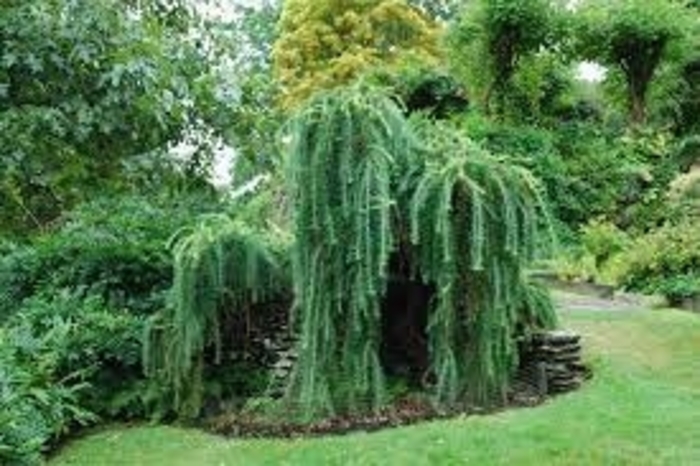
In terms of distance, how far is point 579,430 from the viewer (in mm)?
8477

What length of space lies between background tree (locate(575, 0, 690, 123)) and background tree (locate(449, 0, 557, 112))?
0.72 m

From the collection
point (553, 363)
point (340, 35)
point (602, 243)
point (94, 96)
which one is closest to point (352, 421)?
point (553, 363)

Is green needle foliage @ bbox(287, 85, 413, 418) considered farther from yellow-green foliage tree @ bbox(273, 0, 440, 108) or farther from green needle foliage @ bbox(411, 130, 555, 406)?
yellow-green foliage tree @ bbox(273, 0, 440, 108)

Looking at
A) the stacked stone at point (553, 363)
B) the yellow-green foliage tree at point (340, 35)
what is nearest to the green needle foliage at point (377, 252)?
the stacked stone at point (553, 363)

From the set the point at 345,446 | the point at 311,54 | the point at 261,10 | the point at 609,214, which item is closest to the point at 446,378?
the point at 345,446

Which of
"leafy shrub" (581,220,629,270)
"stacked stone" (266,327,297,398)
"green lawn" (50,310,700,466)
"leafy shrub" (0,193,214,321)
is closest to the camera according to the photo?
"green lawn" (50,310,700,466)

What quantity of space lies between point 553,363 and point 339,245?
6.51 ft

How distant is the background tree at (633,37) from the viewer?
2070cm

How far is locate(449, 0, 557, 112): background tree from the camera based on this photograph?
2019 cm

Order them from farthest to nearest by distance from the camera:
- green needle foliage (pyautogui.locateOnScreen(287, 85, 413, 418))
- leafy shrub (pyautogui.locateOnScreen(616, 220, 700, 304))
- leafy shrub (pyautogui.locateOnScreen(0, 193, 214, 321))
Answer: leafy shrub (pyautogui.locateOnScreen(616, 220, 700, 304))
leafy shrub (pyautogui.locateOnScreen(0, 193, 214, 321))
green needle foliage (pyautogui.locateOnScreen(287, 85, 413, 418))

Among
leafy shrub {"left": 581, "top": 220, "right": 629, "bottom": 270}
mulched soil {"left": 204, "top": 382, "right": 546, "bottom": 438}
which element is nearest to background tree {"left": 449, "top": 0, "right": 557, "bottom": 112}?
leafy shrub {"left": 581, "top": 220, "right": 629, "bottom": 270}

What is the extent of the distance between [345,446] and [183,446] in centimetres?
133

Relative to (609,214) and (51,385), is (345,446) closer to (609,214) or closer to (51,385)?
(51,385)

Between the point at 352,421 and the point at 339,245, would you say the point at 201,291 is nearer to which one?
the point at 339,245
